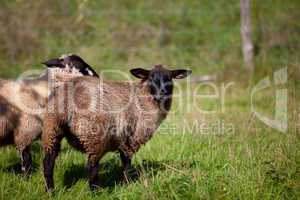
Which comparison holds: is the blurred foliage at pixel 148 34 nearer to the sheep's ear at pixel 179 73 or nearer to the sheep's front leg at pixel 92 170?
the sheep's ear at pixel 179 73

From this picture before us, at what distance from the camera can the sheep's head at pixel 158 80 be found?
19.2ft

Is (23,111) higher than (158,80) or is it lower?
lower

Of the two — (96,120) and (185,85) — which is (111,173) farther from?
(185,85)

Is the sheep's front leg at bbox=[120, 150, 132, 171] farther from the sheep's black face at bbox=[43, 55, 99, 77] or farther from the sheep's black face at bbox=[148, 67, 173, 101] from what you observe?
the sheep's black face at bbox=[43, 55, 99, 77]

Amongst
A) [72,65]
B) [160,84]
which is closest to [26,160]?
[72,65]

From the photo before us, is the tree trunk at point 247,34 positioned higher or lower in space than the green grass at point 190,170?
higher

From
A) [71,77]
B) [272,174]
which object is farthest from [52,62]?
[272,174]

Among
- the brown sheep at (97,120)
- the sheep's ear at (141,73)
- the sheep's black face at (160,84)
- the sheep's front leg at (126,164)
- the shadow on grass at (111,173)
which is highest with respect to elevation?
the sheep's ear at (141,73)

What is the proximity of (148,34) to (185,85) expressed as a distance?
265 centimetres

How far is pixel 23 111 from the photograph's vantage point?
6.00 meters

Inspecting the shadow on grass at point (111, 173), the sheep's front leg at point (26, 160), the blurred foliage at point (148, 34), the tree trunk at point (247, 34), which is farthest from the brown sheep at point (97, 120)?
the tree trunk at point (247, 34)

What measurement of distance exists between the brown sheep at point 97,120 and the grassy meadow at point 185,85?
330 millimetres

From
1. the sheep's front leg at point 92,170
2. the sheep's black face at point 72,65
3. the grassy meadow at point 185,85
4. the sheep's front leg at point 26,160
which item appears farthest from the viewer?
the sheep's black face at point 72,65

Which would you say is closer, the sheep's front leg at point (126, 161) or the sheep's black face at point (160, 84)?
the sheep's front leg at point (126, 161)
